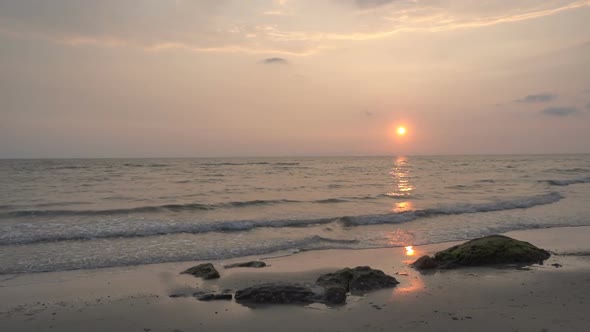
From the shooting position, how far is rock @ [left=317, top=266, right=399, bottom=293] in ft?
28.1

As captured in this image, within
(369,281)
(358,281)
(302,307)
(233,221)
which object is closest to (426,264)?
(369,281)

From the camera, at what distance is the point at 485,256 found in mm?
10789

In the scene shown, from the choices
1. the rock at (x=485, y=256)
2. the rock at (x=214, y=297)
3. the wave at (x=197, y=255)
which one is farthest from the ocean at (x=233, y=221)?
the rock at (x=214, y=297)

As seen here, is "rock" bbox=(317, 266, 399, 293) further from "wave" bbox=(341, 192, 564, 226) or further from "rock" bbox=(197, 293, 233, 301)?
"wave" bbox=(341, 192, 564, 226)

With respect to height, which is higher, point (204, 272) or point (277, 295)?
point (277, 295)

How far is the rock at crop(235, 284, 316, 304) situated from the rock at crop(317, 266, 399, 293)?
619mm

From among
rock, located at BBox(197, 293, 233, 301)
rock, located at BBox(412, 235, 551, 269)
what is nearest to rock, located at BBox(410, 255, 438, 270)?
rock, located at BBox(412, 235, 551, 269)

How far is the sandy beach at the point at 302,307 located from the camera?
22.1 feet

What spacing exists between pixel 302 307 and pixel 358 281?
1673 mm

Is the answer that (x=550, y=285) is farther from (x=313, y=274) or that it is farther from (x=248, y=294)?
(x=248, y=294)

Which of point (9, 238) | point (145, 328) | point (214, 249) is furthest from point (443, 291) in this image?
point (9, 238)

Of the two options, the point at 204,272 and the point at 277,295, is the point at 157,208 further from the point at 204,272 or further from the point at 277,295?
the point at 277,295

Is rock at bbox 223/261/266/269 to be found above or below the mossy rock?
below

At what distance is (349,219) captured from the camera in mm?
19406
